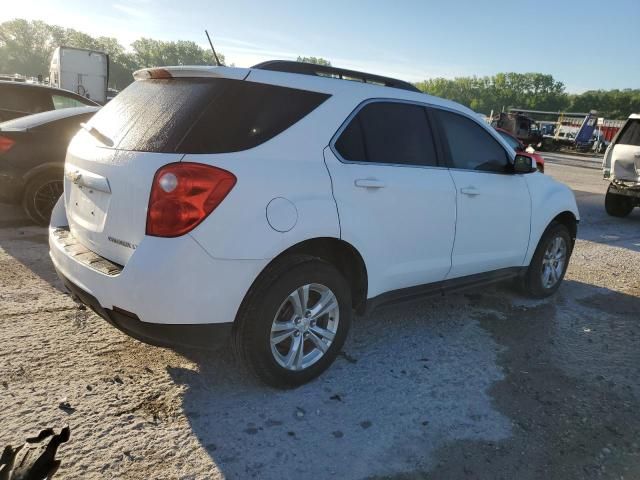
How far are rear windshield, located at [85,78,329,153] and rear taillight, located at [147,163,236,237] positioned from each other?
132 millimetres

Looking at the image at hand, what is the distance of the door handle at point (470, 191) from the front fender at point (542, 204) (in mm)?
934

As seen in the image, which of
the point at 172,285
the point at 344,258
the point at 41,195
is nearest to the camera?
the point at 172,285

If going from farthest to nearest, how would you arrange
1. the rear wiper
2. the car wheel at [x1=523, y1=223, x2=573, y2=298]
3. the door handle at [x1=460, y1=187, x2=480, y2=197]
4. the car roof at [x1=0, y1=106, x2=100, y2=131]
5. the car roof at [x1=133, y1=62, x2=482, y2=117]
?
the car roof at [x1=0, y1=106, x2=100, y2=131], the car wheel at [x1=523, y1=223, x2=573, y2=298], the door handle at [x1=460, y1=187, x2=480, y2=197], the rear wiper, the car roof at [x1=133, y1=62, x2=482, y2=117]

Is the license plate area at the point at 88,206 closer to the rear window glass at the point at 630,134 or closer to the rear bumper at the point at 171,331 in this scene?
the rear bumper at the point at 171,331

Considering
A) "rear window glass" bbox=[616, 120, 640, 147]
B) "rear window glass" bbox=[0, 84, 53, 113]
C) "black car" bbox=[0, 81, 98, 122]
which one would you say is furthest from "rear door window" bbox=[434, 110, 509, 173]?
"rear window glass" bbox=[616, 120, 640, 147]

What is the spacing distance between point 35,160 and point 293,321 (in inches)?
178

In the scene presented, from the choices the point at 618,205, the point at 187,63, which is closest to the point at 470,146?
the point at 618,205

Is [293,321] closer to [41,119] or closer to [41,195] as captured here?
[41,195]

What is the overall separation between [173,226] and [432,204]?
1.87m

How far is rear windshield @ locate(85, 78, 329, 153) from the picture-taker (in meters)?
2.70

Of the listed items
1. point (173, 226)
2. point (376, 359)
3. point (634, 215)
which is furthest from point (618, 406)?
point (634, 215)

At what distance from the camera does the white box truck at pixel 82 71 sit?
2391 cm

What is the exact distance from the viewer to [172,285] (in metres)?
2.54

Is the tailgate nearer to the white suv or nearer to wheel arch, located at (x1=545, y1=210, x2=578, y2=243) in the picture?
the white suv
